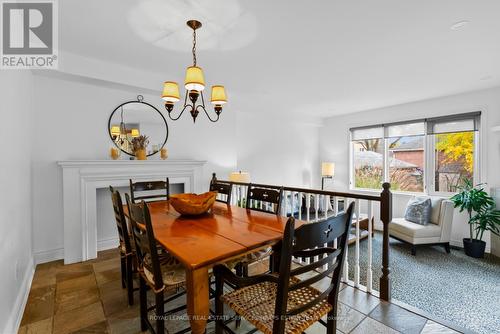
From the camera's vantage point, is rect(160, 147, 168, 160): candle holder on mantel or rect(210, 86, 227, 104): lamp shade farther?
rect(160, 147, 168, 160): candle holder on mantel

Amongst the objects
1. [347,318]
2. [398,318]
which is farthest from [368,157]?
[347,318]

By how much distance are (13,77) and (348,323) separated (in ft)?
10.7

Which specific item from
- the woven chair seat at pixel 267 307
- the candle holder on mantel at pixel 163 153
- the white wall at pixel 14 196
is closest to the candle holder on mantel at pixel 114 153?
the candle holder on mantel at pixel 163 153

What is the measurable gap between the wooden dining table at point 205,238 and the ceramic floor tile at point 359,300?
91cm

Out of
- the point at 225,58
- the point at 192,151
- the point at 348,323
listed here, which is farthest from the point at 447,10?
the point at 192,151

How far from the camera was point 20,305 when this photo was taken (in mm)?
1860

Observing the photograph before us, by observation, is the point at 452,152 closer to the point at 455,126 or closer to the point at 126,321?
the point at 455,126

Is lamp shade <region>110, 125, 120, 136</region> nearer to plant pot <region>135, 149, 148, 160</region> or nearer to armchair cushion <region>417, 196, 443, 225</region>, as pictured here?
Answer: plant pot <region>135, 149, 148, 160</region>

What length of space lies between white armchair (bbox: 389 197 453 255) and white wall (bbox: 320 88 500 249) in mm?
602

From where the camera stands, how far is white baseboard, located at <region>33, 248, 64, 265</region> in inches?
109

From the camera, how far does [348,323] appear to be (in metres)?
1.73

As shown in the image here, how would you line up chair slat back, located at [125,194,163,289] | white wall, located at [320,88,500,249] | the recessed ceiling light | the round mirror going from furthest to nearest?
1. white wall, located at [320,88,500,249]
2. the round mirror
3. the recessed ceiling light
4. chair slat back, located at [125,194,163,289]

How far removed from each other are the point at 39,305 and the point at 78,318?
482 millimetres

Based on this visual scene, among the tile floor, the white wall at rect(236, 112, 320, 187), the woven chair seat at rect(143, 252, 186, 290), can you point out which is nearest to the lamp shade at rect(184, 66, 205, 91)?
the woven chair seat at rect(143, 252, 186, 290)
